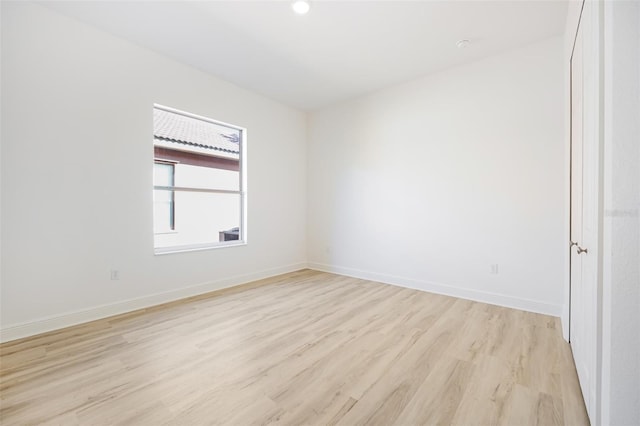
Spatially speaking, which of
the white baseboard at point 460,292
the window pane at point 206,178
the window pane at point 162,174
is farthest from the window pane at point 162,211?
the white baseboard at point 460,292

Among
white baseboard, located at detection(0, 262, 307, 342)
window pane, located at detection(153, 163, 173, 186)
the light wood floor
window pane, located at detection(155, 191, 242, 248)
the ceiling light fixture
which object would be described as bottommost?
the light wood floor

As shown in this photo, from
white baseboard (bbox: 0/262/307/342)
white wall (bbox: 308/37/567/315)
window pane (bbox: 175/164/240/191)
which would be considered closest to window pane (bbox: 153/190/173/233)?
window pane (bbox: 175/164/240/191)

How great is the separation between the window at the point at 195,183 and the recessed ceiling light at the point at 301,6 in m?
1.94

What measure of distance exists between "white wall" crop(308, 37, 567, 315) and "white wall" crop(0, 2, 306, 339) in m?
2.30

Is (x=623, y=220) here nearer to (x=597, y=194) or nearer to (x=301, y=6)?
(x=597, y=194)

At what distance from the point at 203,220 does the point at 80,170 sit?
1.46 meters

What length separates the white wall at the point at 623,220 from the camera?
105 cm

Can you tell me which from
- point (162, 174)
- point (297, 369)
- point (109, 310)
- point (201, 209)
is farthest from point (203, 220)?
point (297, 369)

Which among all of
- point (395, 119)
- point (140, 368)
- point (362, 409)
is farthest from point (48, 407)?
point (395, 119)

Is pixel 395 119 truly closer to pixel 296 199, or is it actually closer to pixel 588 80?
pixel 296 199

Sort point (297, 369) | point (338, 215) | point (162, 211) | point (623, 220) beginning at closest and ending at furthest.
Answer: point (623, 220), point (297, 369), point (162, 211), point (338, 215)

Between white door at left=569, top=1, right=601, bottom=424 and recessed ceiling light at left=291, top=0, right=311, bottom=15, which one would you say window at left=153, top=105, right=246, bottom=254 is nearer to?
recessed ceiling light at left=291, top=0, right=311, bottom=15

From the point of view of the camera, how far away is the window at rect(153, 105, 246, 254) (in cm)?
343

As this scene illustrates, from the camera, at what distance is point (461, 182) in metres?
3.49
